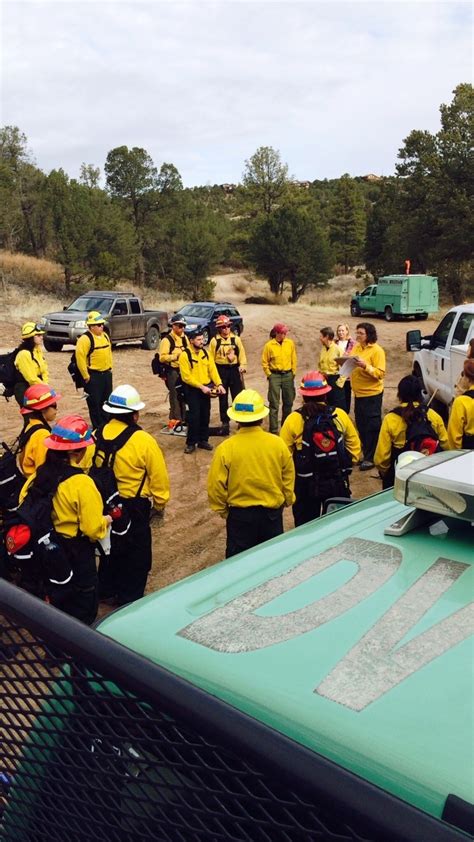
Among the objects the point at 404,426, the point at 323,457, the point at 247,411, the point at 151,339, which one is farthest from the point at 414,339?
the point at 151,339

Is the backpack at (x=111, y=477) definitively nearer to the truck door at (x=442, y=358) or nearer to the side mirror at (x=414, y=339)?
the side mirror at (x=414, y=339)

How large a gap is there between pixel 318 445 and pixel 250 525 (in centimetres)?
93

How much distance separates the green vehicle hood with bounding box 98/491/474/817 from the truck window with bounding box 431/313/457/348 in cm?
767

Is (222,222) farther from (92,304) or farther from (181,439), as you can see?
(181,439)

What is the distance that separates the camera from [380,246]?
169 ft

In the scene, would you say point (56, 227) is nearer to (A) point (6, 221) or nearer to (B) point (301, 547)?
(A) point (6, 221)

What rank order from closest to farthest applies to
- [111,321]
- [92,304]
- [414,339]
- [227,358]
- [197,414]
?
[414,339] < [197,414] < [227,358] < [111,321] < [92,304]

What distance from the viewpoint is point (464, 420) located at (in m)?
6.03

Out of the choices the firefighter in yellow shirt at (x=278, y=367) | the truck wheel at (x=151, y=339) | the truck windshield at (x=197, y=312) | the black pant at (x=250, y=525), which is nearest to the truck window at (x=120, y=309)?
the truck wheel at (x=151, y=339)

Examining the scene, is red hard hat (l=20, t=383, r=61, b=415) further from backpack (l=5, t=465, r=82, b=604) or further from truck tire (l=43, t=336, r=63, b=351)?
truck tire (l=43, t=336, r=63, b=351)

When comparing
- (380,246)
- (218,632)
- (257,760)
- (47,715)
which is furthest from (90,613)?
(380,246)

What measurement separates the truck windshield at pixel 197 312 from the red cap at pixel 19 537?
63.0 feet

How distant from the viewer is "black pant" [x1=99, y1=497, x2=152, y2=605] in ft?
17.2

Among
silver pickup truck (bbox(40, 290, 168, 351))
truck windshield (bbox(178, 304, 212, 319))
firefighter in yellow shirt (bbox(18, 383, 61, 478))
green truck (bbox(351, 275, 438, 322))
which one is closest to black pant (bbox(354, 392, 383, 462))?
firefighter in yellow shirt (bbox(18, 383, 61, 478))
